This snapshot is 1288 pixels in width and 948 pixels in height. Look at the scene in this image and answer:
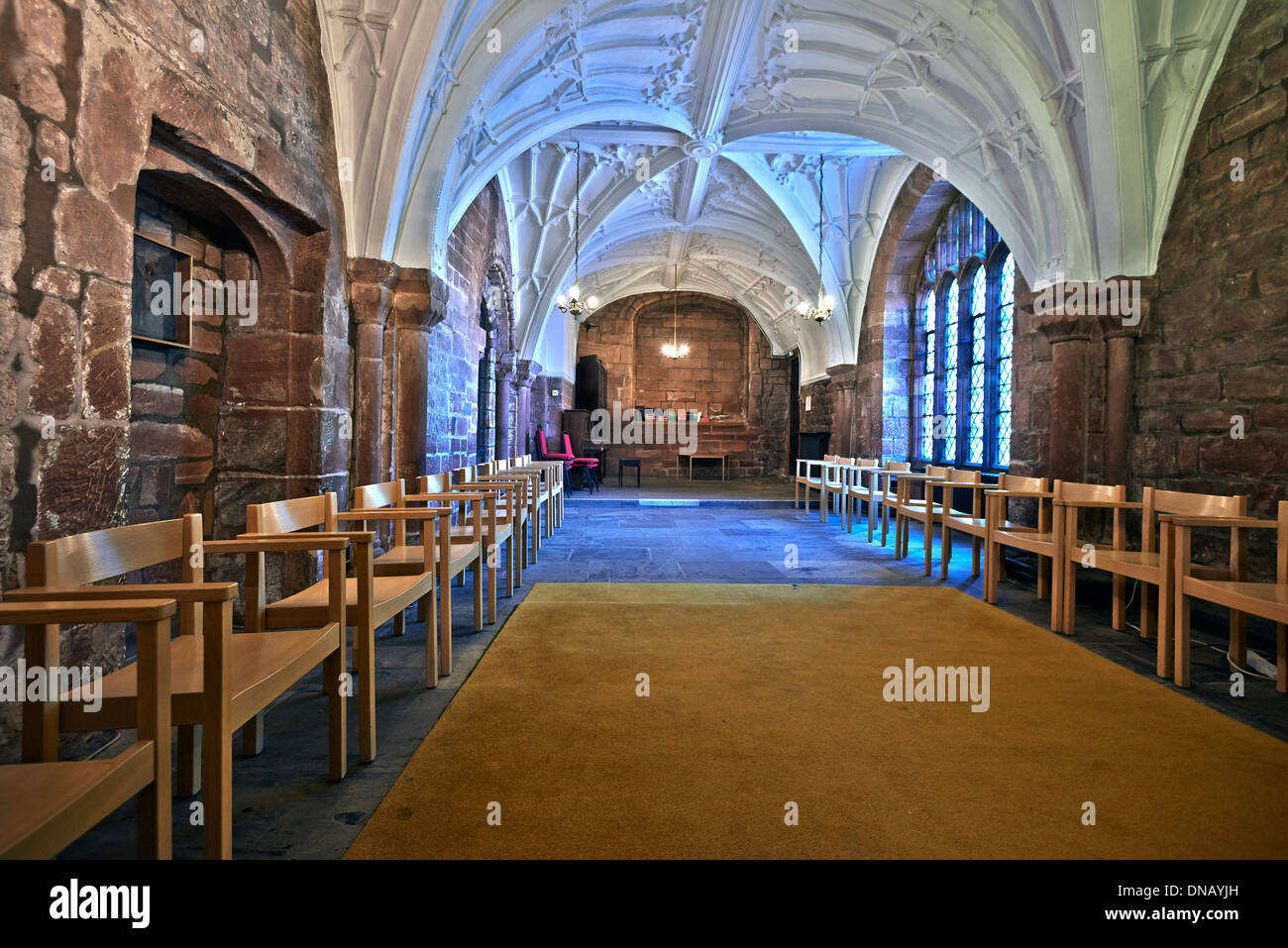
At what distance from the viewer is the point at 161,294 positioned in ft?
10.4

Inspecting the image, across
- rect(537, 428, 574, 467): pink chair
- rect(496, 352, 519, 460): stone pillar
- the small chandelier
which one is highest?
the small chandelier

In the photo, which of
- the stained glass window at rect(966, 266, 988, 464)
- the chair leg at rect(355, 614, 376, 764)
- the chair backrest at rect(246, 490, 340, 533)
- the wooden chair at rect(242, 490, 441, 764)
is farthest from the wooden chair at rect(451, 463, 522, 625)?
the stained glass window at rect(966, 266, 988, 464)

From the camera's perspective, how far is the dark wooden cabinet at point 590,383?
15.7 metres

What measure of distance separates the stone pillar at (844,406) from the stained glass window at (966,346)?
1.03 m

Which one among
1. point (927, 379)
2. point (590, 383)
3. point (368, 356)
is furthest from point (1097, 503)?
point (590, 383)

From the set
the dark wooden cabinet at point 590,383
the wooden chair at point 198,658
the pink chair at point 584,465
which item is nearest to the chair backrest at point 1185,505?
the wooden chair at point 198,658

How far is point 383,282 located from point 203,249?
1109 millimetres

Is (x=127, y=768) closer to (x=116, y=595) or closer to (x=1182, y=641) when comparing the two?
(x=116, y=595)

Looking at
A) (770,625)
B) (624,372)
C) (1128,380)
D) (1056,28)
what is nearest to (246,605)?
(770,625)

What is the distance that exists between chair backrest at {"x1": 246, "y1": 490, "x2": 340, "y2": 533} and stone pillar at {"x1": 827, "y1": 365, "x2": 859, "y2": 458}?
8.92 meters

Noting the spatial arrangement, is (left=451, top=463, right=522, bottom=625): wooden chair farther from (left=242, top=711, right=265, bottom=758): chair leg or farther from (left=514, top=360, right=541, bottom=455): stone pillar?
(left=514, top=360, right=541, bottom=455): stone pillar

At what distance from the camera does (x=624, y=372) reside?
17.2 metres

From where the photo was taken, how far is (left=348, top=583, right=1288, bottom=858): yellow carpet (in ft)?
5.27
